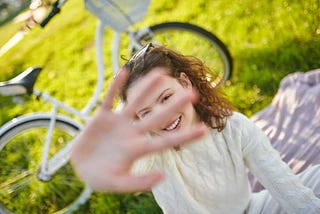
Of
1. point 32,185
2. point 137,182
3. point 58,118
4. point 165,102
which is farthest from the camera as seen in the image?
point 32,185

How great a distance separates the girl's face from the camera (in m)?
1.65

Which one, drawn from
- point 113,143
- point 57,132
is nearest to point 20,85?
point 57,132

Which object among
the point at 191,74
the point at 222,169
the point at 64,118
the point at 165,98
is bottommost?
the point at 222,169

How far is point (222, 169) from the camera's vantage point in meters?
1.93

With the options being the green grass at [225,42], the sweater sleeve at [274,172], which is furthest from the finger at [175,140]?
the green grass at [225,42]

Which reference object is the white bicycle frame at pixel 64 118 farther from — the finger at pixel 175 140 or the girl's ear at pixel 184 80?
the finger at pixel 175 140

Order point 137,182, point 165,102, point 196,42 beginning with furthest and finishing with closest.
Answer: point 196,42 → point 165,102 → point 137,182

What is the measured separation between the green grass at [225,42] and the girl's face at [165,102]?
1267 millimetres

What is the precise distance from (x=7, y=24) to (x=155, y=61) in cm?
575

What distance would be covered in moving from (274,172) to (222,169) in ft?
0.72

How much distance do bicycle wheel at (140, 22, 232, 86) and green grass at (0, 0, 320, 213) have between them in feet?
0.51

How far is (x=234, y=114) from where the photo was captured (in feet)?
6.41

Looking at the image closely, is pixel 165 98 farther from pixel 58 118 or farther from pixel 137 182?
pixel 58 118

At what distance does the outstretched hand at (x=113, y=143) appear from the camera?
1.01 metres
